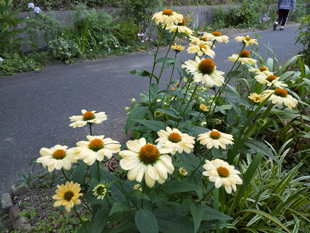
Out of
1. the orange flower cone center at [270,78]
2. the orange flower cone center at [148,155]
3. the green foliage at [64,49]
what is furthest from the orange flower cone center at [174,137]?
the green foliage at [64,49]

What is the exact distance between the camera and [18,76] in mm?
3652

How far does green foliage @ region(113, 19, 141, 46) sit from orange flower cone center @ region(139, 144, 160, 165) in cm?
478

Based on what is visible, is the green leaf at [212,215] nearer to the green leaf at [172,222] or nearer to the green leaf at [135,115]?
the green leaf at [172,222]

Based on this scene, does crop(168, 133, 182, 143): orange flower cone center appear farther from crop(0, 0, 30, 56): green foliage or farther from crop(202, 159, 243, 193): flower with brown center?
crop(0, 0, 30, 56): green foliage

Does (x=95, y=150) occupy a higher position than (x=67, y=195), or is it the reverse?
(x=95, y=150)

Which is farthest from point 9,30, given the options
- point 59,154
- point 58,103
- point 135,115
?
point 59,154

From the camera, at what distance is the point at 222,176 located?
0.82 metres

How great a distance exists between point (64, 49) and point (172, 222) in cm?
418

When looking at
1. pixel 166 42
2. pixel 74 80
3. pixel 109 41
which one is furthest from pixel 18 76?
pixel 166 42

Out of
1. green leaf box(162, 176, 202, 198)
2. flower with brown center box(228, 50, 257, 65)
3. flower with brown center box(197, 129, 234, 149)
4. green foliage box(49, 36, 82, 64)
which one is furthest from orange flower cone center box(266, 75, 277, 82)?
green foliage box(49, 36, 82, 64)

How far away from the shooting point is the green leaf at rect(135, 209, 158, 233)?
73cm

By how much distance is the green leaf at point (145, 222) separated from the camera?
0.73 meters

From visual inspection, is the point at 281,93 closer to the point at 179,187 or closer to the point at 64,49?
the point at 179,187

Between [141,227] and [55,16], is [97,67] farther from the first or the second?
[141,227]
